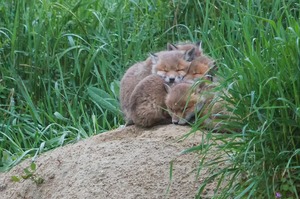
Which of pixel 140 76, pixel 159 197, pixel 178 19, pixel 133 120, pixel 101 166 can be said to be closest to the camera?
pixel 159 197

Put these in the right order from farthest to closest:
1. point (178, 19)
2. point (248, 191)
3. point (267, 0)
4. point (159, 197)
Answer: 1. point (178, 19)
2. point (267, 0)
3. point (159, 197)
4. point (248, 191)

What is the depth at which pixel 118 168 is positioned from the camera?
19.3ft

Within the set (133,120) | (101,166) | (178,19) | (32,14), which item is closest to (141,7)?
(178,19)

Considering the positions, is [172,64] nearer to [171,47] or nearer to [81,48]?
[171,47]

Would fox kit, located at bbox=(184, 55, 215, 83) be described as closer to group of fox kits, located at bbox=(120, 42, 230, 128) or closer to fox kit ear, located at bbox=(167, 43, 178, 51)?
group of fox kits, located at bbox=(120, 42, 230, 128)

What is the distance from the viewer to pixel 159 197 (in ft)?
17.9

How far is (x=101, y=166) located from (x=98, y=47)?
2.85 metres

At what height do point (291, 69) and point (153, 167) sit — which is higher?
point (291, 69)

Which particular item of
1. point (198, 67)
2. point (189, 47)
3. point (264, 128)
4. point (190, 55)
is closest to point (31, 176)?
point (198, 67)

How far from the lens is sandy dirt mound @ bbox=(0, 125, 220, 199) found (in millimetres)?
5566

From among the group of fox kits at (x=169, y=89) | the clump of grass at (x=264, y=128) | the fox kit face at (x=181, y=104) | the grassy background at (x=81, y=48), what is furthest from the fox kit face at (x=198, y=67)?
the clump of grass at (x=264, y=128)

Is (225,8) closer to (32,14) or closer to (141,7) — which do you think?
(141,7)

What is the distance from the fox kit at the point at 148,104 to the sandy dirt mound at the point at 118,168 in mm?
75

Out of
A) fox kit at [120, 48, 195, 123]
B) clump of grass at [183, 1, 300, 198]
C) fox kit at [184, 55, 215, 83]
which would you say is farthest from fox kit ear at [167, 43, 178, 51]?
clump of grass at [183, 1, 300, 198]
